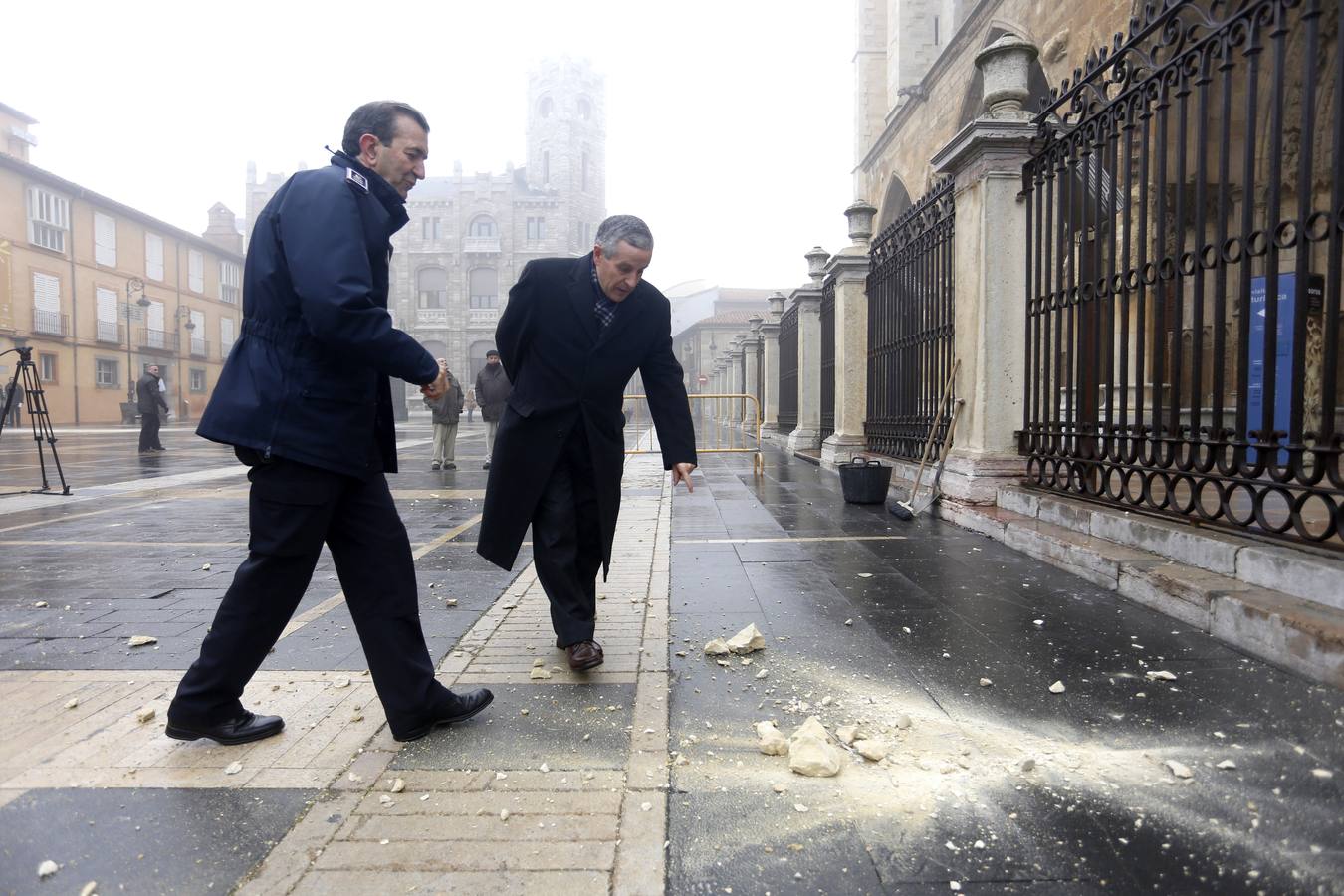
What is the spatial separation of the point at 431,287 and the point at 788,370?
48.1 m

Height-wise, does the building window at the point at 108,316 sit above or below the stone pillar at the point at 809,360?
above

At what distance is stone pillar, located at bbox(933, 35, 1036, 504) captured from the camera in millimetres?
6367

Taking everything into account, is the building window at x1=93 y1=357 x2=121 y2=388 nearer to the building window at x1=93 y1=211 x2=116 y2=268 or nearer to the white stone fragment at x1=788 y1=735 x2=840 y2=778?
the building window at x1=93 y1=211 x2=116 y2=268

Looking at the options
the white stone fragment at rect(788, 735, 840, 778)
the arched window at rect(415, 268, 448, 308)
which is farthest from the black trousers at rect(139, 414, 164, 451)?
the arched window at rect(415, 268, 448, 308)

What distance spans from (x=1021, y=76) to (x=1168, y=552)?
411 centimetres

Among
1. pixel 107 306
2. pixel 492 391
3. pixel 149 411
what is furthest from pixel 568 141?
pixel 492 391

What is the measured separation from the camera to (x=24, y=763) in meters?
2.37

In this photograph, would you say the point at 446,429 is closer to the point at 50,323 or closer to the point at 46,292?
the point at 50,323

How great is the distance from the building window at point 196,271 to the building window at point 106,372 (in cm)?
842

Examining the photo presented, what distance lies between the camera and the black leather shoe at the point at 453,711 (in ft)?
8.39

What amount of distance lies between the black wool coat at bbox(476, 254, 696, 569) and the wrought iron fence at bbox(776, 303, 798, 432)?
12.0m

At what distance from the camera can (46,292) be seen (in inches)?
1337

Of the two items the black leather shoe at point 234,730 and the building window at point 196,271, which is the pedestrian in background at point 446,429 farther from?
the building window at point 196,271

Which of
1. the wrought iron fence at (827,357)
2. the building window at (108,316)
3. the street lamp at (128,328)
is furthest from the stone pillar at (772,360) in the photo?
the building window at (108,316)
